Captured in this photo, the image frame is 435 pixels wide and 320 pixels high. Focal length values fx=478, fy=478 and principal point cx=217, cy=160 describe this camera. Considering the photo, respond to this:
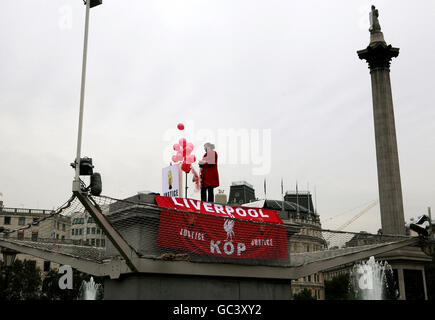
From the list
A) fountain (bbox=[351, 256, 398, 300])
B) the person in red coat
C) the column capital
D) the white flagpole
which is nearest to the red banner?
the person in red coat

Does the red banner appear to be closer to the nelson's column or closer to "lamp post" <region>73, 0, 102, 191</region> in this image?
"lamp post" <region>73, 0, 102, 191</region>

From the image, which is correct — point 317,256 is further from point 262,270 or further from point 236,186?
point 236,186

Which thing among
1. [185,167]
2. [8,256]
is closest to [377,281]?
[185,167]

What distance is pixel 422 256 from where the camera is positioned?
3766cm

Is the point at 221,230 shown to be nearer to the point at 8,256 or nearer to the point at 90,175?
the point at 90,175

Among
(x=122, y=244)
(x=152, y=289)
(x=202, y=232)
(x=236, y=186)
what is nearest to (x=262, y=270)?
(x=202, y=232)

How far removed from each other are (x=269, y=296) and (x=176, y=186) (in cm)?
749

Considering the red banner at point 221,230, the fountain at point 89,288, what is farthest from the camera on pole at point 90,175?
the fountain at point 89,288

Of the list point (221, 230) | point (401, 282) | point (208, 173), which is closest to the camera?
point (221, 230)

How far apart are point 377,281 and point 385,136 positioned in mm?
12708

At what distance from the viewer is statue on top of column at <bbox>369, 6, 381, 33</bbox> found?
44.4 meters

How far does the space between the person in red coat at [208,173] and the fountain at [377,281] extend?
70.3 feet

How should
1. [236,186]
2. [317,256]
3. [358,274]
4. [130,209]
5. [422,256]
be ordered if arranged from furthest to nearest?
[236,186] → [358,274] → [422,256] → [317,256] → [130,209]

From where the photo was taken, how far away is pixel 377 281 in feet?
136
